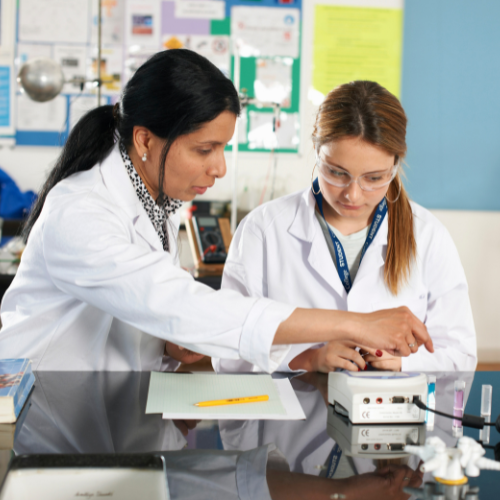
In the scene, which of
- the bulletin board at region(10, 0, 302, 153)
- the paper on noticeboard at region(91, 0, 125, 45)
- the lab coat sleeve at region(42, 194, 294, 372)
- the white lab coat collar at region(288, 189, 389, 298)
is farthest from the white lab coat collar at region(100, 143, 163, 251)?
the paper on noticeboard at region(91, 0, 125, 45)

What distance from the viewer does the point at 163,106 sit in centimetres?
112

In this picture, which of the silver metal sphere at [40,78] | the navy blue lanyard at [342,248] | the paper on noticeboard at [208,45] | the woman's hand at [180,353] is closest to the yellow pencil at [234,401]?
the woman's hand at [180,353]

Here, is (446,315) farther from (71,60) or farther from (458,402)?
(71,60)

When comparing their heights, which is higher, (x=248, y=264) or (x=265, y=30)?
(x=265, y=30)

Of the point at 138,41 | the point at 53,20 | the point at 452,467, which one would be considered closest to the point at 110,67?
the point at 138,41

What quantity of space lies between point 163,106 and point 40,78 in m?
1.37

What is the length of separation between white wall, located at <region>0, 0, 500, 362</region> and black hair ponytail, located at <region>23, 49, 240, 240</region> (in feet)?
6.06

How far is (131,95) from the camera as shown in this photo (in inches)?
46.6

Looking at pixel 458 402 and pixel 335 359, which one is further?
pixel 335 359

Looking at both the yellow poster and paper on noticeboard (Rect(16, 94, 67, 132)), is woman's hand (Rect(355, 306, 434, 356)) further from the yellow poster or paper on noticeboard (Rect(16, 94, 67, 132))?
paper on noticeboard (Rect(16, 94, 67, 132))

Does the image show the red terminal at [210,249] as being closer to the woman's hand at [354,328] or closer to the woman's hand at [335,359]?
the woman's hand at [335,359]

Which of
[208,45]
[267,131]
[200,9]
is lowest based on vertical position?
[267,131]

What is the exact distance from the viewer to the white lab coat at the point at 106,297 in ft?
3.07

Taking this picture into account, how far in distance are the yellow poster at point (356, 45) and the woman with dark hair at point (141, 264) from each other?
6.80ft
